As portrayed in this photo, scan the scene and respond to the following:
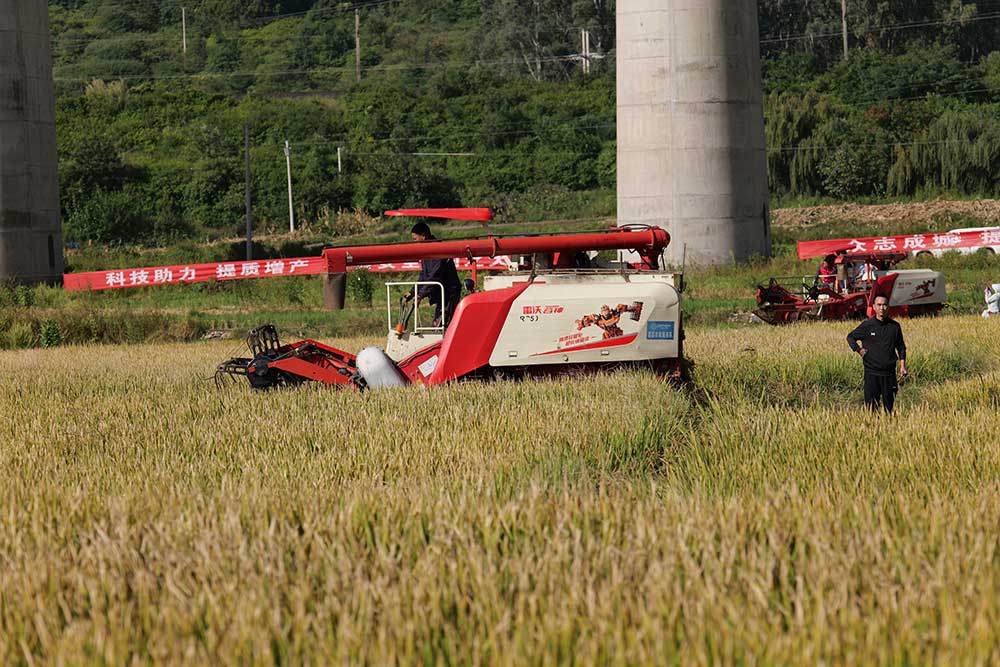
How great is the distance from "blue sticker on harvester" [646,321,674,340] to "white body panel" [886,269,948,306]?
41.2 ft

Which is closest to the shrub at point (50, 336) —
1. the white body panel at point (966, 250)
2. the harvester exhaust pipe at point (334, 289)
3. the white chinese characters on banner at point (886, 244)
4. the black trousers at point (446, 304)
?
the black trousers at point (446, 304)

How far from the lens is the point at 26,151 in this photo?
3541 centimetres

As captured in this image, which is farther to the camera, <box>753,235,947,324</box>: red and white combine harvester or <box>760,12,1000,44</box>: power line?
<box>760,12,1000,44</box>: power line

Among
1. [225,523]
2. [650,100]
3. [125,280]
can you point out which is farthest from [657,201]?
[225,523]

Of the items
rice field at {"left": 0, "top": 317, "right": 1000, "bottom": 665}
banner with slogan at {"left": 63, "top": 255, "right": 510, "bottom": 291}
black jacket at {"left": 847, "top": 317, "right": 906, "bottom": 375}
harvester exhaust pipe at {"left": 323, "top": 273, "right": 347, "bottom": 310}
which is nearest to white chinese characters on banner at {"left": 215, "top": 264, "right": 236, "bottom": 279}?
banner with slogan at {"left": 63, "top": 255, "right": 510, "bottom": 291}

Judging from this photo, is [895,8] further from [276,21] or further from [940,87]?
[276,21]

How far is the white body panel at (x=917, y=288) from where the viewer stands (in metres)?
24.0

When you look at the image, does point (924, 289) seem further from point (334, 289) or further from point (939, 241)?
point (334, 289)

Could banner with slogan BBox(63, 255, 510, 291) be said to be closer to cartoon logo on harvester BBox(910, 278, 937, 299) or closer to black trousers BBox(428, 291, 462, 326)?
cartoon logo on harvester BBox(910, 278, 937, 299)

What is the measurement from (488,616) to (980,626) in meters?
1.46

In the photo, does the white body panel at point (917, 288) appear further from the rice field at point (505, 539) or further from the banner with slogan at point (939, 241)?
the rice field at point (505, 539)

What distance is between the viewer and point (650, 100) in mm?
32781

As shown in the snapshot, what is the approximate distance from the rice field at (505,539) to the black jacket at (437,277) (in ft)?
12.9

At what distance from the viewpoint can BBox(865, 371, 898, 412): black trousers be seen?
12508 millimetres
